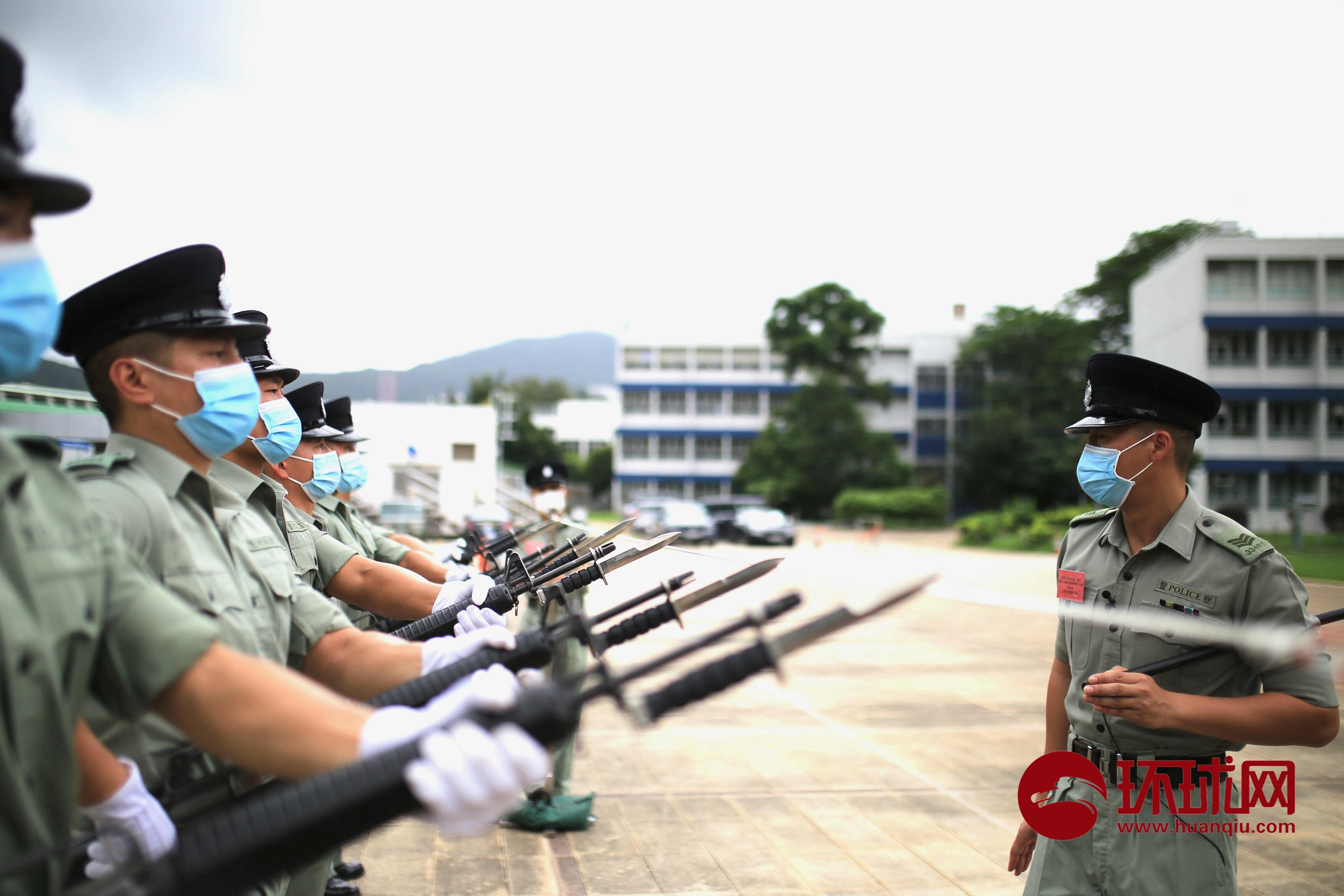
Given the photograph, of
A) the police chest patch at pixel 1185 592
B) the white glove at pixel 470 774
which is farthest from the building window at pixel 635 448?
the white glove at pixel 470 774

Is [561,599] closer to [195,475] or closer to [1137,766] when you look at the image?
[195,475]

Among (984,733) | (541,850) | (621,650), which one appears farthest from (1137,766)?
(621,650)

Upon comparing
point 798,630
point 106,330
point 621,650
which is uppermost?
point 106,330

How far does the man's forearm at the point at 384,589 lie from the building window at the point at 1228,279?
38933mm

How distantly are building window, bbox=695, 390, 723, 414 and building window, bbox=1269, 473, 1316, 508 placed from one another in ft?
114

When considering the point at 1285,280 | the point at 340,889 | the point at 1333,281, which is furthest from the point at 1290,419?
the point at 340,889

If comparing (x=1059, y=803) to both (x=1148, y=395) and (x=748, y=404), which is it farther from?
(x=748, y=404)

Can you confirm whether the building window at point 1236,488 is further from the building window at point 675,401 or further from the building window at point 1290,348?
the building window at point 675,401

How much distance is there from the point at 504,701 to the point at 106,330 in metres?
1.32

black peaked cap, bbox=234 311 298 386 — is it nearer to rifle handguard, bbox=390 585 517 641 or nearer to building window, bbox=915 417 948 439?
rifle handguard, bbox=390 585 517 641

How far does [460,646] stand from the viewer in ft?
7.16

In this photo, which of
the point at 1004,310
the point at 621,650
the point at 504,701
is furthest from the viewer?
the point at 1004,310

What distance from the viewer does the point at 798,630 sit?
1.56 meters

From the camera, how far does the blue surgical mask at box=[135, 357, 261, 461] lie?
6.88ft
